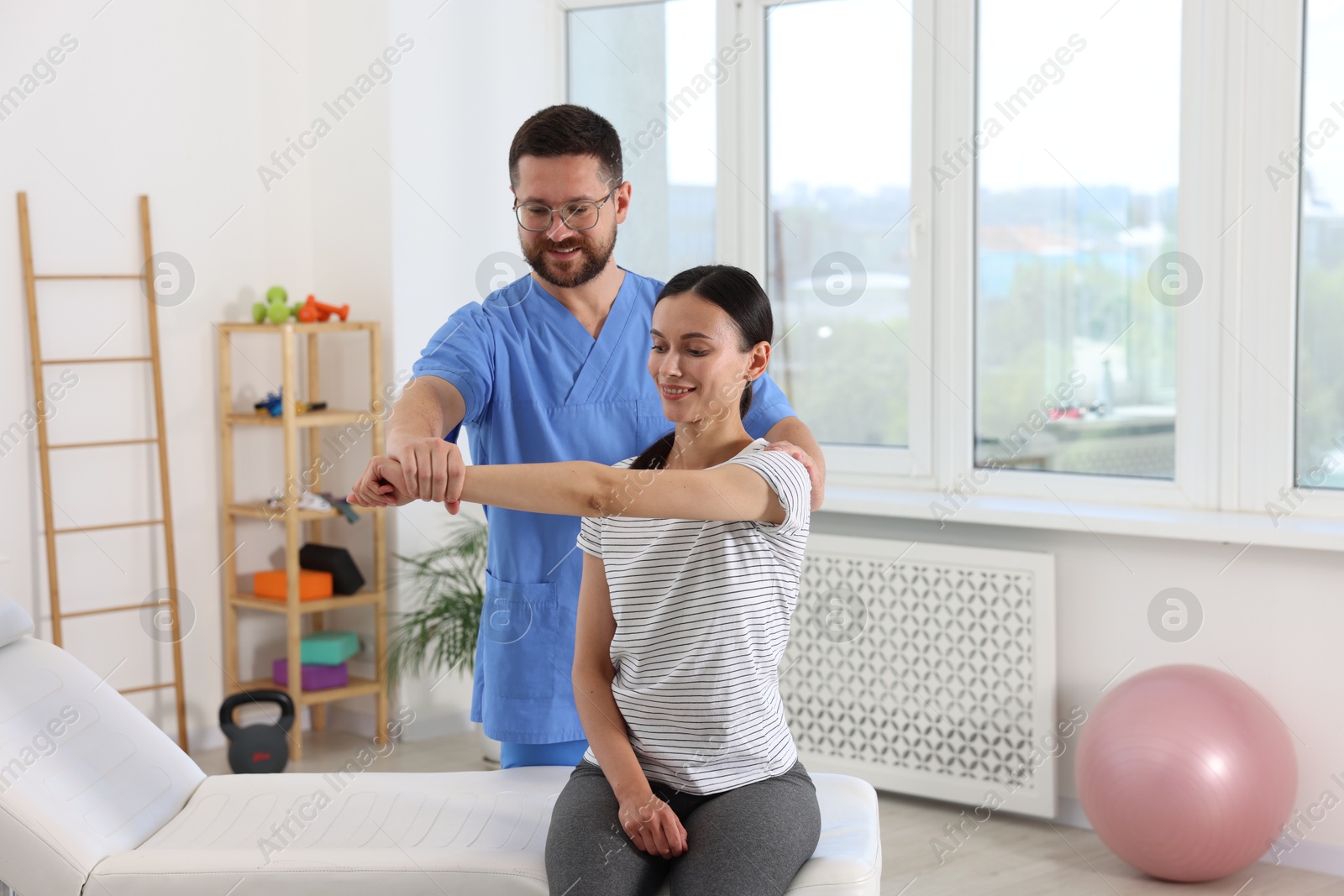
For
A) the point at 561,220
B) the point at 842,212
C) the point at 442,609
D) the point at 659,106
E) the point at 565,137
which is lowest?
the point at 442,609

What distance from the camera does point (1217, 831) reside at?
8.07 feet

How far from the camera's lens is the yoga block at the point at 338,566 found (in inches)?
142

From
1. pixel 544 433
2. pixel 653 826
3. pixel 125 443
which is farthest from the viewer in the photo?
pixel 125 443

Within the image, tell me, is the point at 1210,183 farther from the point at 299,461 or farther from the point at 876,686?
the point at 299,461

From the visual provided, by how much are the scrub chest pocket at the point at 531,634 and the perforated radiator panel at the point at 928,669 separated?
1572 mm

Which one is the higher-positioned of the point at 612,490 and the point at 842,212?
the point at 842,212

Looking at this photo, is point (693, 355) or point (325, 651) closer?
point (693, 355)

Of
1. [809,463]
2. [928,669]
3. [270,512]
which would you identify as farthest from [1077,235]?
[270,512]

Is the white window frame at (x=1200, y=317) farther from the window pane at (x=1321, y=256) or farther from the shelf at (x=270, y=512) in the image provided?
the shelf at (x=270, y=512)

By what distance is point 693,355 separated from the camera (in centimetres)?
156

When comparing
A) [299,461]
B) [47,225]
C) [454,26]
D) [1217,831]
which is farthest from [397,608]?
[1217,831]

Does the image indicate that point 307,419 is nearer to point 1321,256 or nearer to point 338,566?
point 338,566

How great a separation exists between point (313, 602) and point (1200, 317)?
8.24 ft

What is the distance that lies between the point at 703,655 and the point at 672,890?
277 millimetres
